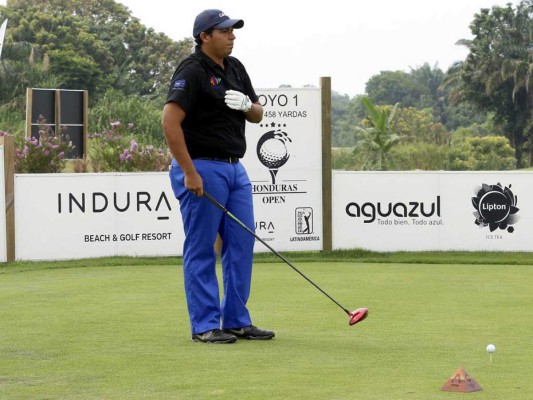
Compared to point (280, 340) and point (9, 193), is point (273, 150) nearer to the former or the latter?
point (9, 193)

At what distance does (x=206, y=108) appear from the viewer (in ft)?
24.1

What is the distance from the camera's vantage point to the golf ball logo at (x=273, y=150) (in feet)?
52.6

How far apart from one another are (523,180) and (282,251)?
3.37 metres

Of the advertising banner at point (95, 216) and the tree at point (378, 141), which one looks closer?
the advertising banner at point (95, 216)

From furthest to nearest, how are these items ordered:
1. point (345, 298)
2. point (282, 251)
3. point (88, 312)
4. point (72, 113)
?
1. point (72, 113)
2. point (282, 251)
3. point (345, 298)
4. point (88, 312)

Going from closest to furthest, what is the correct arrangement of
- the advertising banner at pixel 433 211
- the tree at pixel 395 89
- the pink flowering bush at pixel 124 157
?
the advertising banner at pixel 433 211 → the pink flowering bush at pixel 124 157 → the tree at pixel 395 89

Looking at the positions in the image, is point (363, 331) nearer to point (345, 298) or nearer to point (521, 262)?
point (345, 298)

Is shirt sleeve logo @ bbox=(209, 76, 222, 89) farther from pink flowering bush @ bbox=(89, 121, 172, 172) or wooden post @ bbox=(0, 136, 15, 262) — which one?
pink flowering bush @ bbox=(89, 121, 172, 172)

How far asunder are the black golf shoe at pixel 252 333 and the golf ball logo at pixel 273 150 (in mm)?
8631

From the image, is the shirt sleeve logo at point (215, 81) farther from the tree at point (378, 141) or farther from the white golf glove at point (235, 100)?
the tree at point (378, 141)

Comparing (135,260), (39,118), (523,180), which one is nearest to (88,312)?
(135,260)

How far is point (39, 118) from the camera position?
2511cm

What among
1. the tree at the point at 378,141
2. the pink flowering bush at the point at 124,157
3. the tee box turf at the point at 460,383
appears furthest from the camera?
the tree at the point at 378,141

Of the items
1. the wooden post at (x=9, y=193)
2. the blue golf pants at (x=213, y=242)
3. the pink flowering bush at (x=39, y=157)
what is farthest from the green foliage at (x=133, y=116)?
the blue golf pants at (x=213, y=242)
